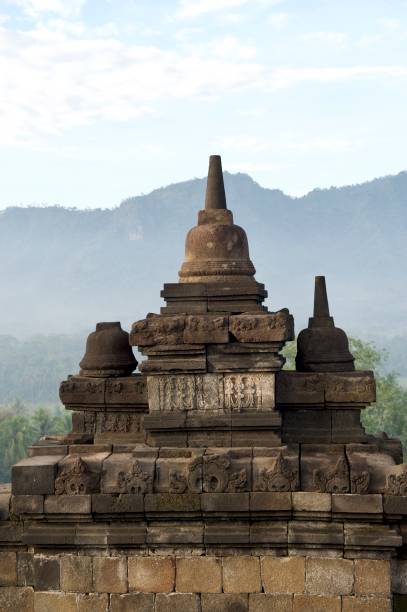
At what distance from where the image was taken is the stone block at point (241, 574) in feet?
29.3

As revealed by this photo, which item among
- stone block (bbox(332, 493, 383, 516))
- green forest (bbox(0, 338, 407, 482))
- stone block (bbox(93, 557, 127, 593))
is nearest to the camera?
stone block (bbox(332, 493, 383, 516))

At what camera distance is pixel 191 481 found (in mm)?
8867

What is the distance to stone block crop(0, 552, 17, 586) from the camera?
9.59m

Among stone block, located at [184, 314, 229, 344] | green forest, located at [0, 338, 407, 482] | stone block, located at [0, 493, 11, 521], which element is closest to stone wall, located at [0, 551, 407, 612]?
stone block, located at [0, 493, 11, 521]

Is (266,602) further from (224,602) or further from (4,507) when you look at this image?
(4,507)

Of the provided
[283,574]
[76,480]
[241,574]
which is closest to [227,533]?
[241,574]

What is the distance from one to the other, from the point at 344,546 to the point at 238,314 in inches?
98.9

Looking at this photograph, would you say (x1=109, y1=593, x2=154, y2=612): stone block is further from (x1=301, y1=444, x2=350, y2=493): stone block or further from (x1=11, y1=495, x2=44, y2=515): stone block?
(x1=301, y1=444, x2=350, y2=493): stone block

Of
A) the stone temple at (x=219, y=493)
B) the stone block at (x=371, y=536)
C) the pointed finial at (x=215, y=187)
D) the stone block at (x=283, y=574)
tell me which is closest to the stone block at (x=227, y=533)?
the stone temple at (x=219, y=493)

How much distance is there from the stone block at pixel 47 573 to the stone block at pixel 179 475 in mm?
1269

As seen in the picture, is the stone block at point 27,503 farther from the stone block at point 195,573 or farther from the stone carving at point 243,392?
the stone carving at point 243,392

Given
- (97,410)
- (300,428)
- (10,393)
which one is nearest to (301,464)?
(300,428)

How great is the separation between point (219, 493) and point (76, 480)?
4.53ft

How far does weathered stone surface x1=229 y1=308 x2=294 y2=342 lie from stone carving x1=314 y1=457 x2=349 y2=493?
1343 millimetres
